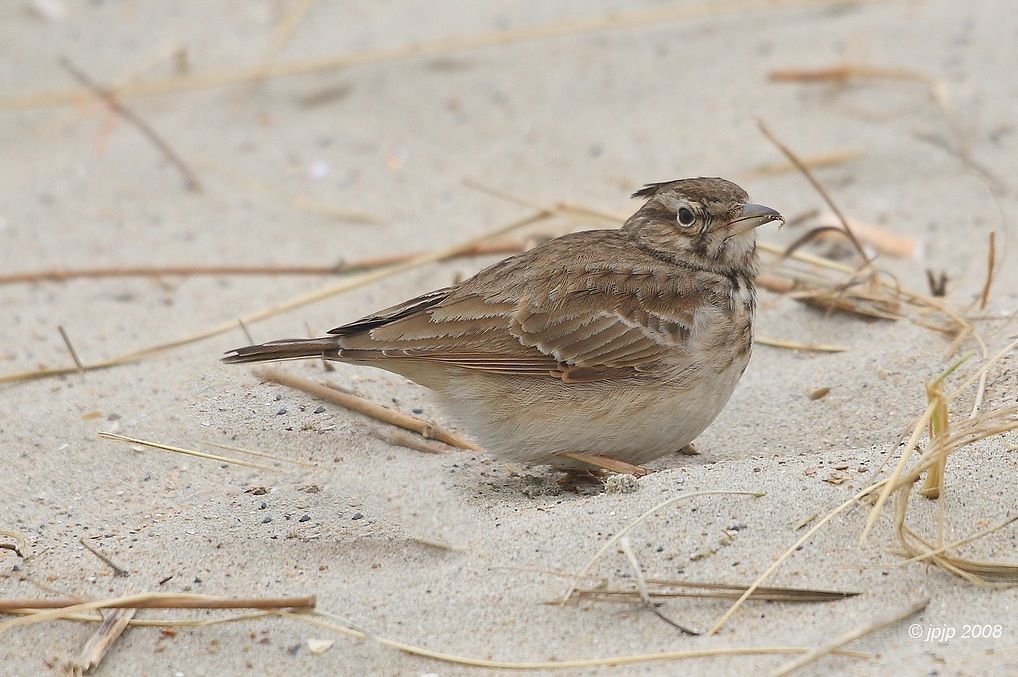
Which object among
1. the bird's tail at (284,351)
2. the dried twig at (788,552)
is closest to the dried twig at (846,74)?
the bird's tail at (284,351)

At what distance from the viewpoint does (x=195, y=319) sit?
6.65 meters

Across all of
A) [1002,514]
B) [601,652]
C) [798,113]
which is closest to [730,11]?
[798,113]

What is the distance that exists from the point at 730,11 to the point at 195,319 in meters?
4.35

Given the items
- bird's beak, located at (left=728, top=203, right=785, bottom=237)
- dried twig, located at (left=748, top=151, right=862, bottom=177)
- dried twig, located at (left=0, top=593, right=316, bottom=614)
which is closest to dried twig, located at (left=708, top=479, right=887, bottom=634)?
dried twig, located at (left=0, top=593, right=316, bottom=614)

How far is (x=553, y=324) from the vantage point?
16.1ft

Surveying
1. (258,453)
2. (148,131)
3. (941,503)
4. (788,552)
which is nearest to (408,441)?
(258,453)

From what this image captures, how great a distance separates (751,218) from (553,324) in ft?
2.90

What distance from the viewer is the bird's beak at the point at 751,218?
16.4 ft

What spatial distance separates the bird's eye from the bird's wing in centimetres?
25

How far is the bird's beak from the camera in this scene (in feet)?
16.4

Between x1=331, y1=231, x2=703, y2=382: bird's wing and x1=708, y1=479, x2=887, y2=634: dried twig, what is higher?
x1=331, y1=231, x2=703, y2=382: bird's wing

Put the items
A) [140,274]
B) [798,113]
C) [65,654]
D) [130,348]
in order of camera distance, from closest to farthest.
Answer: [65,654] → [130,348] → [140,274] → [798,113]

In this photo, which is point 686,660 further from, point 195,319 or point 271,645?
point 195,319

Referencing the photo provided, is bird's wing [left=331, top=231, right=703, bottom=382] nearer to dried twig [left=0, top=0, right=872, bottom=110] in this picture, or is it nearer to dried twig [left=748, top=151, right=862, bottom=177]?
dried twig [left=748, top=151, right=862, bottom=177]
